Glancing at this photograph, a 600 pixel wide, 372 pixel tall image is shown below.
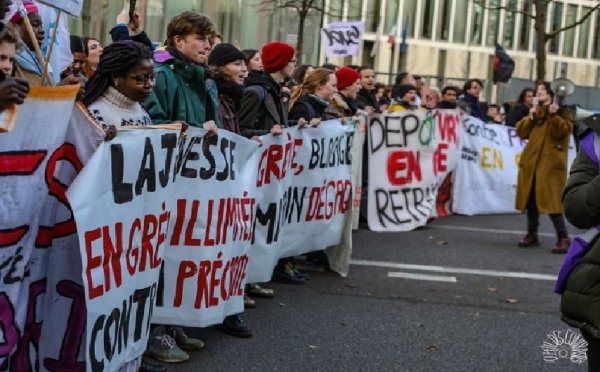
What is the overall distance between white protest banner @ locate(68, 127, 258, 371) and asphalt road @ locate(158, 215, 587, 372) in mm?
419

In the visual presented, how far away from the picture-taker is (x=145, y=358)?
199 inches

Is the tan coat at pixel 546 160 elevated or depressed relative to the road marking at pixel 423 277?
elevated

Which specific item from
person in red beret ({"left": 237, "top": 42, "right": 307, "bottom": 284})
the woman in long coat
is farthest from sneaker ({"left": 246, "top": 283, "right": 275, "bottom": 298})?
the woman in long coat

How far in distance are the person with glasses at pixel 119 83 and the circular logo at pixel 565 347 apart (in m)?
2.39

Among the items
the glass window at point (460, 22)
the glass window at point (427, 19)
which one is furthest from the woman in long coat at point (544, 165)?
the glass window at point (460, 22)

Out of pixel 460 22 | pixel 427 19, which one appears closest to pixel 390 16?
pixel 427 19

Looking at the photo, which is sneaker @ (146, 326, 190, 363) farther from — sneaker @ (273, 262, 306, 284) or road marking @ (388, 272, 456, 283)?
road marking @ (388, 272, 456, 283)

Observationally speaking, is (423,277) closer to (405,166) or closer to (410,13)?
(405,166)

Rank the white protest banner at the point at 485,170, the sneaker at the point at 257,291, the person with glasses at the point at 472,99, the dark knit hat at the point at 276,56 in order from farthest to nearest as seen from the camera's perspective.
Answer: the person with glasses at the point at 472,99, the white protest banner at the point at 485,170, the dark knit hat at the point at 276,56, the sneaker at the point at 257,291

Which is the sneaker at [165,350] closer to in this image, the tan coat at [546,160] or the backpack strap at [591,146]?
the backpack strap at [591,146]

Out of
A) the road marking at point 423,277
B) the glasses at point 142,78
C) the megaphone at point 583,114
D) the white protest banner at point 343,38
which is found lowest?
the road marking at point 423,277

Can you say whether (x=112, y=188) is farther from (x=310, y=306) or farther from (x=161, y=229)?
(x=310, y=306)

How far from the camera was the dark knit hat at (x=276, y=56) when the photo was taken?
22.9 ft

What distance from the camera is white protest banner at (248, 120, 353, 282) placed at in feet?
21.2
